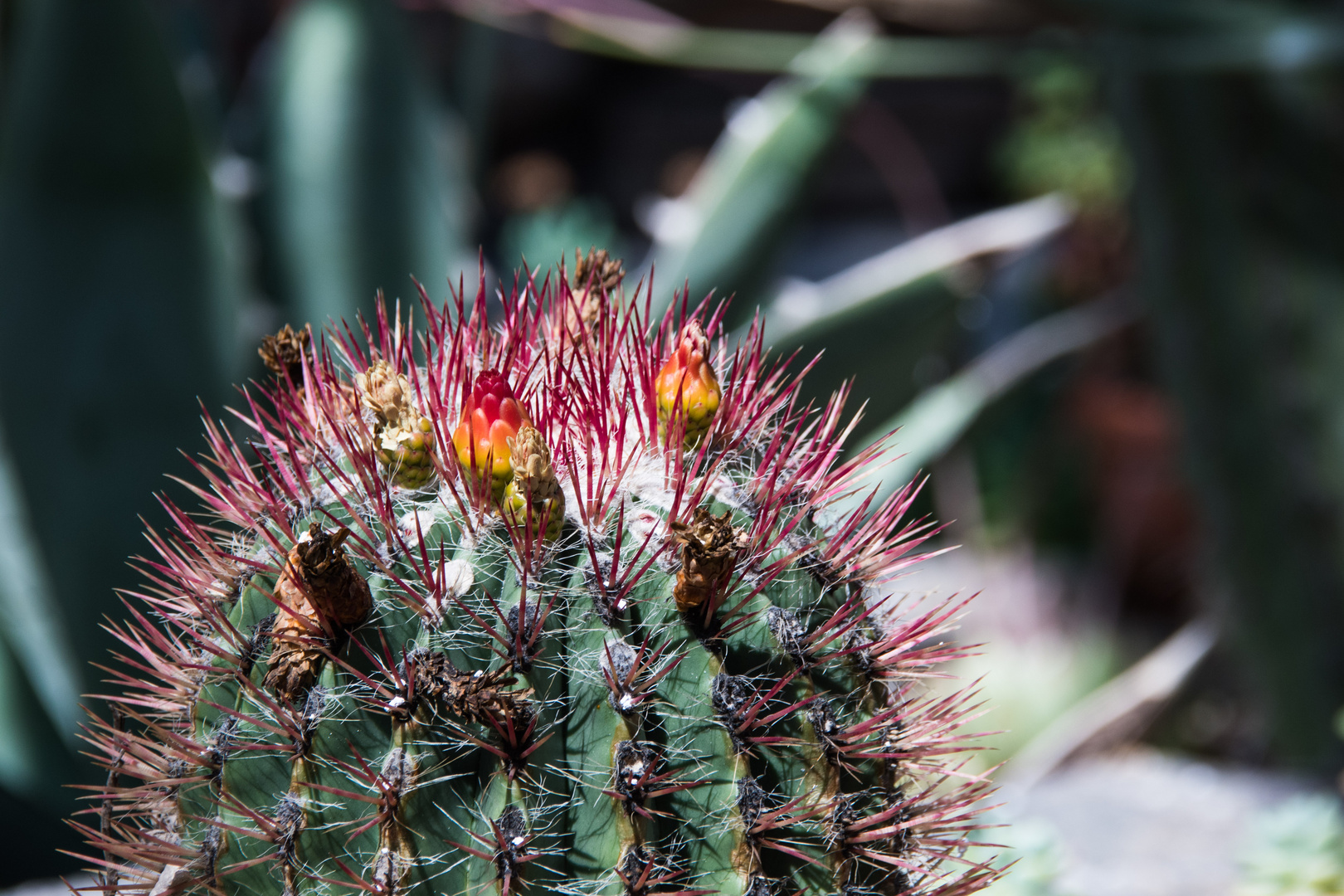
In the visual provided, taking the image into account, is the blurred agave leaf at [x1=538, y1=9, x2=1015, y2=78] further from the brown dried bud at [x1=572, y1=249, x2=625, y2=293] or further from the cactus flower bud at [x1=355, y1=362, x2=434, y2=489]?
the cactus flower bud at [x1=355, y1=362, x2=434, y2=489]

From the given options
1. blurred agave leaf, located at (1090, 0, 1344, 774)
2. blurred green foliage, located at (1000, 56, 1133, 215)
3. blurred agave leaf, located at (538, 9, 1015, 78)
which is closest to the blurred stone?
blurred agave leaf, located at (1090, 0, 1344, 774)

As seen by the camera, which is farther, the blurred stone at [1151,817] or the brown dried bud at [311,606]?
the blurred stone at [1151,817]

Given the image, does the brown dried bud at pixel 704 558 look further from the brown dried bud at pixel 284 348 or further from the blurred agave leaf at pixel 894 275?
the blurred agave leaf at pixel 894 275

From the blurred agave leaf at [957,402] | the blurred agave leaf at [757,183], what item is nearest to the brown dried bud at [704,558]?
the blurred agave leaf at [957,402]

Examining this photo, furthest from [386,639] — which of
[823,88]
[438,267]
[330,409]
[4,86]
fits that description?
[823,88]

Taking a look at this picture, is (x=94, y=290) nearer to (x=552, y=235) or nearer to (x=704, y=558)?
(x=704, y=558)

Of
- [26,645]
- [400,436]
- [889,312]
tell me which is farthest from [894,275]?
[26,645]
